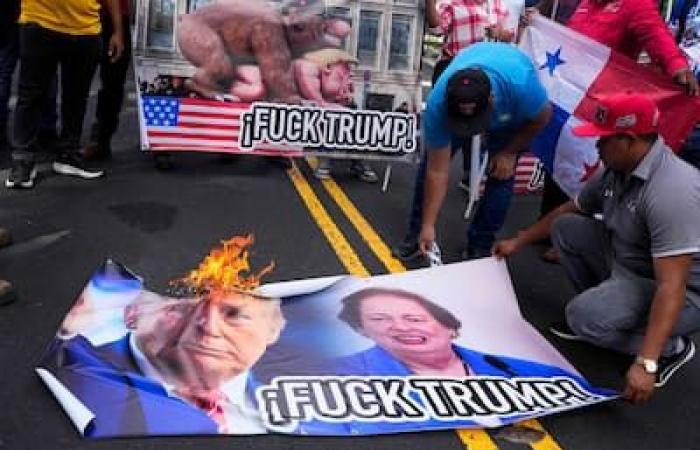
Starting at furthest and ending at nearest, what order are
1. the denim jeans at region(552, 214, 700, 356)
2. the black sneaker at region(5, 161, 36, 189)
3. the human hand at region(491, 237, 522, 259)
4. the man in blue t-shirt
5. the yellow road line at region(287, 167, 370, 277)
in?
the black sneaker at region(5, 161, 36, 189), the yellow road line at region(287, 167, 370, 277), the human hand at region(491, 237, 522, 259), the man in blue t-shirt, the denim jeans at region(552, 214, 700, 356)

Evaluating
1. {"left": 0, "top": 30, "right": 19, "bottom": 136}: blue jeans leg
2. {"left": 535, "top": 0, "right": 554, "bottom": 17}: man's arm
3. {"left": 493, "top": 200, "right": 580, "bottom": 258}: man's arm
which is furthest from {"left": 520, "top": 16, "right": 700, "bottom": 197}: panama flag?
{"left": 0, "top": 30, "right": 19, "bottom": 136}: blue jeans leg

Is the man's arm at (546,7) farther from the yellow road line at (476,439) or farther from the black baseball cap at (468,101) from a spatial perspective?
the yellow road line at (476,439)

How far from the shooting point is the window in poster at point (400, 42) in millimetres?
5996

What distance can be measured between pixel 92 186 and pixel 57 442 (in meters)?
3.00

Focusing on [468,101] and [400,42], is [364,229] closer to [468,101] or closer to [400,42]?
[400,42]

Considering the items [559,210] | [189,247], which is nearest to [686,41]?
[559,210]

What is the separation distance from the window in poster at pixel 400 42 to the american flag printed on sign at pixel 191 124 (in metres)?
1.05

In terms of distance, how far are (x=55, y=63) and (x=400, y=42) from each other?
2.32 m

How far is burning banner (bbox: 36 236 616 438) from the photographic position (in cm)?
290

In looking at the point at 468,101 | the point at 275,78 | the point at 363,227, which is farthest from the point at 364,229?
the point at 468,101

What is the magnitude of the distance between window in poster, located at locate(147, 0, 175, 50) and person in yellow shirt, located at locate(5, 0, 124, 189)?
235 millimetres

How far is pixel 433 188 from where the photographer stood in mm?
3957

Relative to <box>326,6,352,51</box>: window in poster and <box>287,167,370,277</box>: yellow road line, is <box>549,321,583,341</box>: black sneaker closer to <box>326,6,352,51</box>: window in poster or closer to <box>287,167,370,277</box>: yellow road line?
<box>287,167,370,277</box>: yellow road line

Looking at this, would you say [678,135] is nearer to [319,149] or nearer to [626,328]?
[626,328]
